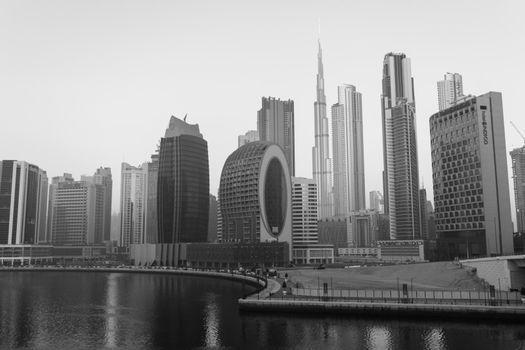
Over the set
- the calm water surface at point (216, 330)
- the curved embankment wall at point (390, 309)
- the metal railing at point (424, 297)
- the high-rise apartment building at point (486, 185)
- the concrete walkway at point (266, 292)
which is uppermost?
the high-rise apartment building at point (486, 185)

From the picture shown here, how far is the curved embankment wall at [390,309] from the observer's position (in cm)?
8094

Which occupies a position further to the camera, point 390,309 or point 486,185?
point 486,185

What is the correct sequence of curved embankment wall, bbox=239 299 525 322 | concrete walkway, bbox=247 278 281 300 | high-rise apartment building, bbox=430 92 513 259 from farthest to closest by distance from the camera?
high-rise apartment building, bbox=430 92 513 259 < concrete walkway, bbox=247 278 281 300 < curved embankment wall, bbox=239 299 525 322

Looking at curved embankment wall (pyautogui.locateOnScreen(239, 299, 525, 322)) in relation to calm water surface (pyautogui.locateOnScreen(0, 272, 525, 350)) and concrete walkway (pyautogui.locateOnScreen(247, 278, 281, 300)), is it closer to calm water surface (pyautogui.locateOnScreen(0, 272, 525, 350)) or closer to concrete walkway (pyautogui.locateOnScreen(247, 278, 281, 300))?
calm water surface (pyautogui.locateOnScreen(0, 272, 525, 350))

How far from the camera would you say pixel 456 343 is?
6738cm

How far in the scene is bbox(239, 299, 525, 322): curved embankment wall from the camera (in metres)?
80.9

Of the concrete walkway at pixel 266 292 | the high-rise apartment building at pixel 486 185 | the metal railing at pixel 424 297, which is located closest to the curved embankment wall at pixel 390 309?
the metal railing at pixel 424 297

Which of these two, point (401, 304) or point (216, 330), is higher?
point (401, 304)

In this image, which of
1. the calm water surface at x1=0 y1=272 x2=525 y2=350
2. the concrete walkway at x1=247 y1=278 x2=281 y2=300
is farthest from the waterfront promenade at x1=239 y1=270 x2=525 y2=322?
the calm water surface at x1=0 y1=272 x2=525 y2=350

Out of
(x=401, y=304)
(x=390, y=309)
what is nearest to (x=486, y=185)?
→ (x=401, y=304)

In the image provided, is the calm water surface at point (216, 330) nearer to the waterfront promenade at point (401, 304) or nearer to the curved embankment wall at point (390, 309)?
the curved embankment wall at point (390, 309)

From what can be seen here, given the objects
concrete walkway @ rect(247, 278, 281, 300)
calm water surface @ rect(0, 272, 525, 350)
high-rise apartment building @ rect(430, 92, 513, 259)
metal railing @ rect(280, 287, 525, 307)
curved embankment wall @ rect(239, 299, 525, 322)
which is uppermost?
high-rise apartment building @ rect(430, 92, 513, 259)

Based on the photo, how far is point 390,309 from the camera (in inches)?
3420

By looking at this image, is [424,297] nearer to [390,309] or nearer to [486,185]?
[390,309]
